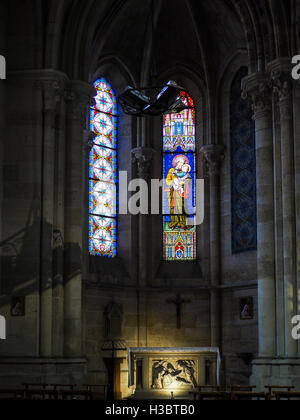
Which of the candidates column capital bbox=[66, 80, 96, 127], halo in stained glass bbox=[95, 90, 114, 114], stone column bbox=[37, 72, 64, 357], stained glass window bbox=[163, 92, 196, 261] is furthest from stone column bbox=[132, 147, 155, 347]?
stone column bbox=[37, 72, 64, 357]

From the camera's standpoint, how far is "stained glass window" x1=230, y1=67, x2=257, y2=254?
985 inches

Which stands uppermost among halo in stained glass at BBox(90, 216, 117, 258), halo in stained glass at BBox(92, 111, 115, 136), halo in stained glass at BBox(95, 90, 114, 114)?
halo in stained glass at BBox(95, 90, 114, 114)

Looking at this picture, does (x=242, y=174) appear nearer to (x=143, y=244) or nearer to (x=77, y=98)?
(x=143, y=244)

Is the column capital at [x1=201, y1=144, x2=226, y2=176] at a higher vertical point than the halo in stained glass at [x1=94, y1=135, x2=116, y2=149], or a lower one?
lower

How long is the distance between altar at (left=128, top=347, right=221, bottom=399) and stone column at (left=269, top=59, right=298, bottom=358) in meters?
2.34

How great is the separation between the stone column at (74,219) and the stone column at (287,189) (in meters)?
4.75

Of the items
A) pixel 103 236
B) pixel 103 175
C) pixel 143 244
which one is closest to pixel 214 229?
pixel 143 244

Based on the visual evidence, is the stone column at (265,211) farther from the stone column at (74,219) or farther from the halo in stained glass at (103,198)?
the halo in stained glass at (103,198)

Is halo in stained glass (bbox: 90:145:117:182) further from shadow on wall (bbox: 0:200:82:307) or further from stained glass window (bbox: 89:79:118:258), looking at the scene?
shadow on wall (bbox: 0:200:82:307)

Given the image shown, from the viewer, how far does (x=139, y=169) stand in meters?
26.7

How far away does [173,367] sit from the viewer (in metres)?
21.1
